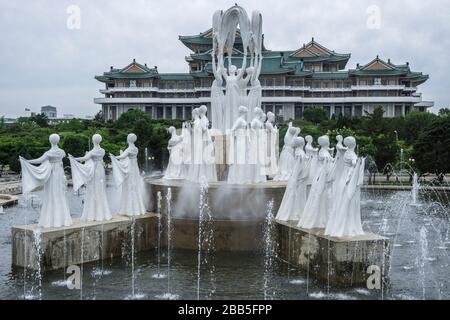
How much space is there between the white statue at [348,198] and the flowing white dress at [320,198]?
557mm

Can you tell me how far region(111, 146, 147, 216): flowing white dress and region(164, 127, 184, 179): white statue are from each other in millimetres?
2156

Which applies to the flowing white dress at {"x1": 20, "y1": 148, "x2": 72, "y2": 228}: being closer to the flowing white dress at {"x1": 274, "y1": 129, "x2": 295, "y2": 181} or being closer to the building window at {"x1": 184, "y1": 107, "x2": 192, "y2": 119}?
the flowing white dress at {"x1": 274, "y1": 129, "x2": 295, "y2": 181}

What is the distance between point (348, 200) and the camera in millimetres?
9398

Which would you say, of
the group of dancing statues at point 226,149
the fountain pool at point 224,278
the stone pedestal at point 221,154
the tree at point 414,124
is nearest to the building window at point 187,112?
the tree at point 414,124

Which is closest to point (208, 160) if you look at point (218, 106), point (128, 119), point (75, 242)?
point (218, 106)

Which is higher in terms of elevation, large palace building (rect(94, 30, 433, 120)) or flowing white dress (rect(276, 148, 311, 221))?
large palace building (rect(94, 30, 433, 120))

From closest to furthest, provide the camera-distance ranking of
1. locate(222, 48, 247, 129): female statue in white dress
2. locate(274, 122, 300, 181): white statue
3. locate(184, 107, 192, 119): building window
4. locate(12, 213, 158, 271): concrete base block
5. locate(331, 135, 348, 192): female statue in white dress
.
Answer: locate(331, 135, 348, 192): female statue in white dress
locate(12, 213, 158, 271): concrete base block
locate(274, 122, 300, 181): white statue
locate(222, 48, 247, 129): female statue in white dress
locate(184, 107, 192, 119): building window

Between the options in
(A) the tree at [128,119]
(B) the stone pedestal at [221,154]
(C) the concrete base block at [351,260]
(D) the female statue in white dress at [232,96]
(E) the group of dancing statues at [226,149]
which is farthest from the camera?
(A) the tree at [128,119]

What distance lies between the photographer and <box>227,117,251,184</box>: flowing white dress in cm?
1320

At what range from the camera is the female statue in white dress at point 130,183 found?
11.9 m

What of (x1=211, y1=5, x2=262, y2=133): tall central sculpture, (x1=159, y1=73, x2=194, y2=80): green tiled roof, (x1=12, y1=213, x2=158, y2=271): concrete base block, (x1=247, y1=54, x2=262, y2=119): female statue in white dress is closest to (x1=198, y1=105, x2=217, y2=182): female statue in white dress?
(x1=211, y1=5, x2=262, y2=133): tall central sculpture

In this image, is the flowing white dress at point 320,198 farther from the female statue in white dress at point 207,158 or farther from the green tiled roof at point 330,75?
the green tiled roof at point 330,75

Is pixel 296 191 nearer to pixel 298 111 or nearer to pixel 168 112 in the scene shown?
pixel 298 111
